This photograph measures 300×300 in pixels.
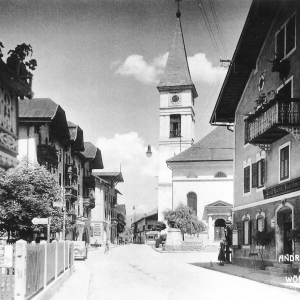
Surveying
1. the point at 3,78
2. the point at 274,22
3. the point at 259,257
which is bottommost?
the point at 259,257

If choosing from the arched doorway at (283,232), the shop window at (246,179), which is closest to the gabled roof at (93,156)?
the shop window at (246,179)

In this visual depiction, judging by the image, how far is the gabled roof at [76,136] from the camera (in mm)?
50250

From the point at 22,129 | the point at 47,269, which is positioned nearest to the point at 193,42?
the point at 47,269

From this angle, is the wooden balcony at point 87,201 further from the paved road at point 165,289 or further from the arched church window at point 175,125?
the paved road at point 165,289

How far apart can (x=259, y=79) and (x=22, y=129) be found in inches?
769

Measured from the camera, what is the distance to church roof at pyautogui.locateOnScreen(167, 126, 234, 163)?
6431 centimetres

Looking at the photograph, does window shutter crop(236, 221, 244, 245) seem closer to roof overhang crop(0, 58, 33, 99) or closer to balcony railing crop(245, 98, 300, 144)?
balcony railing crop(245, 98, 300, 144)

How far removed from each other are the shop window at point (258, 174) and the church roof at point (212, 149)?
3626 cm

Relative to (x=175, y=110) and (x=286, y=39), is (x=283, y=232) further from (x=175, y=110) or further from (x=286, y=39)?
(x=175, y=110)

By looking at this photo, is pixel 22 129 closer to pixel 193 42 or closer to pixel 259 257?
pixel 259 257

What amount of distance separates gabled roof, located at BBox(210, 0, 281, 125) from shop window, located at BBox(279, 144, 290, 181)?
218 inches

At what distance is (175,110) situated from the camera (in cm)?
7431

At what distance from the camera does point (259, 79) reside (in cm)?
2622

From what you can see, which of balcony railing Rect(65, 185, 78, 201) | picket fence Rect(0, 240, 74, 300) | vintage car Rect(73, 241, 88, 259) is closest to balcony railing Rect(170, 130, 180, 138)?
balcony railing Rect(65, 185, 78, 201)
